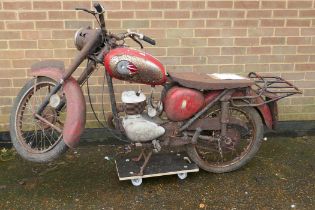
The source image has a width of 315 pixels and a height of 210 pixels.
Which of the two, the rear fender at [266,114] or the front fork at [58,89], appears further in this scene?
the rear fender at [266,114]

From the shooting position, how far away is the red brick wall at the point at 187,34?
442 cm

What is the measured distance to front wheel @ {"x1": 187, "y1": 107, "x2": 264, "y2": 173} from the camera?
4051mm

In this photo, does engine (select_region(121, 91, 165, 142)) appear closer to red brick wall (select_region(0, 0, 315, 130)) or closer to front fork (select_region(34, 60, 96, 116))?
front fork (select_region(34, 60, 96, 116))

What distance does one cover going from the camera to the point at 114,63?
355 cm

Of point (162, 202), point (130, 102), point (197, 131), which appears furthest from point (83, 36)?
point (162, 202)

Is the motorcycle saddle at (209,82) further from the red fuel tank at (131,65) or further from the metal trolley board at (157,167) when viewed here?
the metal trolley board at (157,167)

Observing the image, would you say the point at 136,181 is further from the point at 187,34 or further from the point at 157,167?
the point at 187,34

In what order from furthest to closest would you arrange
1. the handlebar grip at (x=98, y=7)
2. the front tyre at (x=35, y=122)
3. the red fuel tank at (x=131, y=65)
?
the front tyre at (x=35, y=122)
the red fuel tank at (x=131, y=65)
the handlebar grip at (x=98, y=7)

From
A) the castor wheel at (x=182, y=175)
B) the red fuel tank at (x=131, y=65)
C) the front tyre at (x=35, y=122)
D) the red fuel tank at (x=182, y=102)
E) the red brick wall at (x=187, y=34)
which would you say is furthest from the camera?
the red brick wall at (x=187, y=34)

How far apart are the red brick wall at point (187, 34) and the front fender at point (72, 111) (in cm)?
85

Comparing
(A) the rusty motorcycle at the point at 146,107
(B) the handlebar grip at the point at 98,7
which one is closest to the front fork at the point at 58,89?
(A) the rusty motorcycle at the point at 146,107

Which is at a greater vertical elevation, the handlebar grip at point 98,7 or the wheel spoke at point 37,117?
the handlebar grip at point 98,7

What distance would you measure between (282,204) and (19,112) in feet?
8.29

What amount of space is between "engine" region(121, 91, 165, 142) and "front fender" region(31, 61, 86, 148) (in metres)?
0.39
